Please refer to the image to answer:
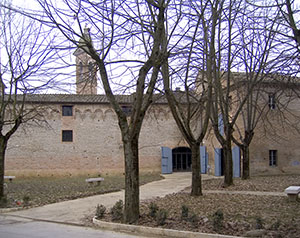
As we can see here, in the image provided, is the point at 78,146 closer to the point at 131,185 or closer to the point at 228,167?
the point at 228,167

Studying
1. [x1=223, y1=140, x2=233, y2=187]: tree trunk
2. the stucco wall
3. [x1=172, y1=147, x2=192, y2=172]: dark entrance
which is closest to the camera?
[x1=223, y1=140, x2=233, y2=187]: tree trunk

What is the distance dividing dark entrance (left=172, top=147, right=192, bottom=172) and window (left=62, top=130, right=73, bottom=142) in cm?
882

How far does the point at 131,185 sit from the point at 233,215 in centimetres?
288

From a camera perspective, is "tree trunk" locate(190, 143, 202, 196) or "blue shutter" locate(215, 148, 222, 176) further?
"blue shutter" locate(215, 148, 222, 176)

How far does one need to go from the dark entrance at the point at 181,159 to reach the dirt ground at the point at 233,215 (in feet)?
54.2

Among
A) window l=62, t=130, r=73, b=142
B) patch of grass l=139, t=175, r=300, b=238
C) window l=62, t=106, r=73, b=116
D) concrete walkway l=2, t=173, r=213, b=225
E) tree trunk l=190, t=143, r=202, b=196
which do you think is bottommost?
concrete walkway l=2, t=173, r=213, b=225

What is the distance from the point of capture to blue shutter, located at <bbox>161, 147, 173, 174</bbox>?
2869 cm

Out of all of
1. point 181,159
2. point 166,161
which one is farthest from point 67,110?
point 181,159

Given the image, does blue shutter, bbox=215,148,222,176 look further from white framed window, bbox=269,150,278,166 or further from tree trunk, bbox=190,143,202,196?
tree trunk, bbox=190,143,202,196

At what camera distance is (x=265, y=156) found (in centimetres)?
2444

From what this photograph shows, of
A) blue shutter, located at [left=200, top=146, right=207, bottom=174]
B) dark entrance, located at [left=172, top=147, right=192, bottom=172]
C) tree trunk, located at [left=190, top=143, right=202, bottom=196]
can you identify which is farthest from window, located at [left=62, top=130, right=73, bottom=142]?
tree trunk, located at [left=190, top=143, right=202, bottom=196]

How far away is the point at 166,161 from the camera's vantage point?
94.5ft

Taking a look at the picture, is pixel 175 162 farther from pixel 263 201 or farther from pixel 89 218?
pixel 89 218

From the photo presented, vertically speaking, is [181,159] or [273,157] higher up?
[273,157]
